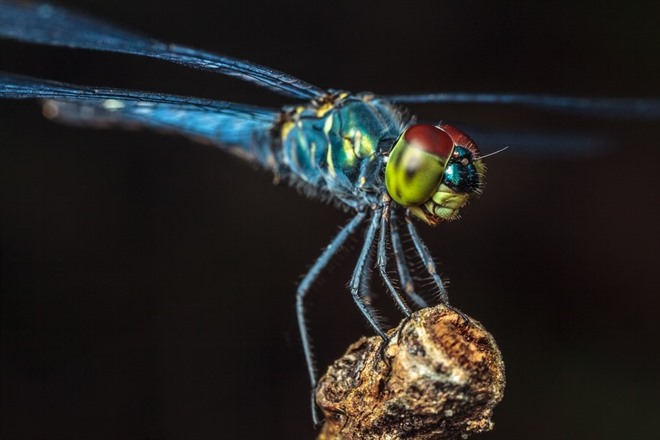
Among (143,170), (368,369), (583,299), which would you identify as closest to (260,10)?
(143,170)

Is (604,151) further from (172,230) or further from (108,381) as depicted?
(108,381)

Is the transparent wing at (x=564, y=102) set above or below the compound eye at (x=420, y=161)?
above

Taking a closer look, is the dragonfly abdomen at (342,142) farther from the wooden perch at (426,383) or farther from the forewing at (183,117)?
the wooden perch at (426,383)

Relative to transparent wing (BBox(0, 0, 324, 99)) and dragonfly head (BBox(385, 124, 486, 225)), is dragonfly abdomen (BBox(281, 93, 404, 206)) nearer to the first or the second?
transparent wing (BBox(0, 0, 324, 99))

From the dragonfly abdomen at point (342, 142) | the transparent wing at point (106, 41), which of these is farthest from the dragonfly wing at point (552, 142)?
the transparent wing at point (106, 41)

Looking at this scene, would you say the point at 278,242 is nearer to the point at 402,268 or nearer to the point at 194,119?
the point at 194,119

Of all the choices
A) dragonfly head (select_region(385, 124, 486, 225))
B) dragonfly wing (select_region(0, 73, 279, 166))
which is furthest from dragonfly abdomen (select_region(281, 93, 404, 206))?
dragonfly head (select_region(385, 124, 486, 225))
